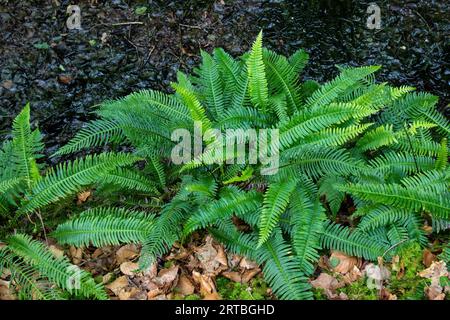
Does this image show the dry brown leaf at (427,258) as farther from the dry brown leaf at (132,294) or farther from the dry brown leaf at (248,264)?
the dry brown leaf at (132,294)

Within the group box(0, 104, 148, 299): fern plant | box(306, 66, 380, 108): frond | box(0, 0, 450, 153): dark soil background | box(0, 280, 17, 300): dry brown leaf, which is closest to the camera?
box(0, 104, 148, 299): fern plant

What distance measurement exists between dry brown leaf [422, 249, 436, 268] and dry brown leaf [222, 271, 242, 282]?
1.44m

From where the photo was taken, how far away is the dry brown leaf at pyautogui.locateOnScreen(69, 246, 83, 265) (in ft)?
14.0

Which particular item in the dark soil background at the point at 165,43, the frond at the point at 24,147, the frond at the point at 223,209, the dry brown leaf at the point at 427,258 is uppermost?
the dark soil background at the point at 165,43

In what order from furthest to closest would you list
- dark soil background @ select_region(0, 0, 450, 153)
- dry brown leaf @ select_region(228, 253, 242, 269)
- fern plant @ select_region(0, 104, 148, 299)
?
1. dark soil background @ select_region(0, 0, 450, 153)
2. dry brown leaf @ select_region(228, 253, 242, 269)
3. fern plant @ select_region(0, 104, 148, 299)

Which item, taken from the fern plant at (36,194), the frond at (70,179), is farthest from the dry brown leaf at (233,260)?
the frond at (70,179)

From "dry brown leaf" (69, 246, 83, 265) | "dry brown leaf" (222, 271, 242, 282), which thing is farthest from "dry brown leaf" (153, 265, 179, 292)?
"dry brown leaf" (69, 246, 83, 265)

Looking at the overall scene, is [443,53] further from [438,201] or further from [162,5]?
[162,5]

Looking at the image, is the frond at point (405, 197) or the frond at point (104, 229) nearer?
the frond at point (405, 197)

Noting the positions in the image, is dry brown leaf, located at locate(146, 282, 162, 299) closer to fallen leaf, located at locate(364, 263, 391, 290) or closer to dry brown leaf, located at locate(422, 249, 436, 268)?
fallen leaf, located at locate(364, 263, 391, 290)

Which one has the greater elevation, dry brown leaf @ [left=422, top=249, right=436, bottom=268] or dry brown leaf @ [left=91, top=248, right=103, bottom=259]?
dry brown leaf @ [left=422, top=249, right=436, bottom=268]

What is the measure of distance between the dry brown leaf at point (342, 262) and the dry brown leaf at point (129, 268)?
157 cm

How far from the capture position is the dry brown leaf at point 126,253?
4.27m
